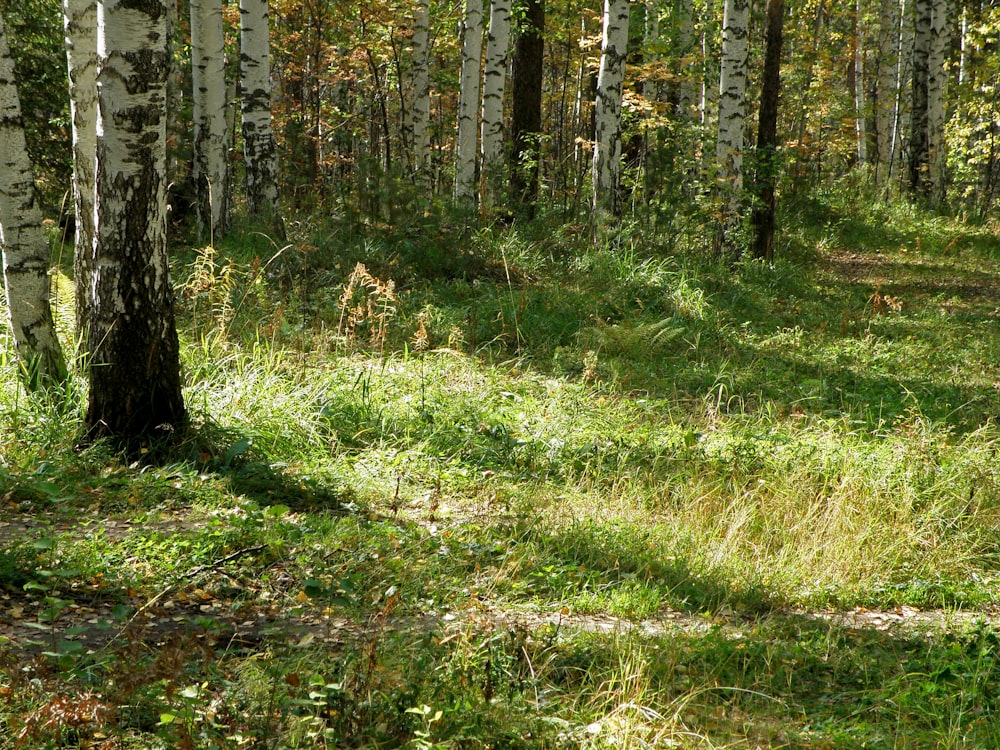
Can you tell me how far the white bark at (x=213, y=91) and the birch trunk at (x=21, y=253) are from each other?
466 cm

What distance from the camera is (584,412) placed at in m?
6.62

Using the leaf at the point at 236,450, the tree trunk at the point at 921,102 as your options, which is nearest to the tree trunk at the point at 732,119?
the tree trunk at the point at 921,102

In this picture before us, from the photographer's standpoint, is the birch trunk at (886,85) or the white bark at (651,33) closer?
the white bark at (651,33)

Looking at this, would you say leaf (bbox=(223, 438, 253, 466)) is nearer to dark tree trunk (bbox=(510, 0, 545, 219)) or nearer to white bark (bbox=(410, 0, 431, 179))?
white bark (bbox=(410, 0, 431, 179))

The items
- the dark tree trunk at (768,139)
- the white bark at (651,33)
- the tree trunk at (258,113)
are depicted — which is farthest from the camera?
the white bark at (651,33)

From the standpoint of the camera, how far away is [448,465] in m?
5.68

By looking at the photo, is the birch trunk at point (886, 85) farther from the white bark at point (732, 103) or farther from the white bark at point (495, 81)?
the white bark at point (495, 81)

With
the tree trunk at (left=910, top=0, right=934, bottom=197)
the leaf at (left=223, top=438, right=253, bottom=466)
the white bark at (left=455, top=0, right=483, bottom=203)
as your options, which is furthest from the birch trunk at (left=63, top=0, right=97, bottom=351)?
the tree trunk at (left=910, top=0, right=934, bottom=197)

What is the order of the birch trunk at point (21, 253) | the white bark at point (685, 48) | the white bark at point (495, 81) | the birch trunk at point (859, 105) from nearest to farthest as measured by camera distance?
the birch trunk at point (21, 253) < the white bark at point (495, 81) < the white bark at point (685, 48) < the birch trunk at point (859, 105)

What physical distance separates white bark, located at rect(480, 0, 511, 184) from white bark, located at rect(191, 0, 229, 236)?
379 centimetres

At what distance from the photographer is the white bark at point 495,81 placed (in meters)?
12.9

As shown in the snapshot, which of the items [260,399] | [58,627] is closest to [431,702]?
[58,627]

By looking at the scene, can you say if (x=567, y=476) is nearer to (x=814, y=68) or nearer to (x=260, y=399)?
(x=260, y=399)

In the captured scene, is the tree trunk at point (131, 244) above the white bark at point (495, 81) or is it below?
below
